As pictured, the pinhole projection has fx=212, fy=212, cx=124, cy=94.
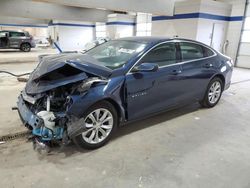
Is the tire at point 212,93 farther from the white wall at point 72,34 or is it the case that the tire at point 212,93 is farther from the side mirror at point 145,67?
the white wall at point 72,34

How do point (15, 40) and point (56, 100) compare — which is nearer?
point (56, 100)

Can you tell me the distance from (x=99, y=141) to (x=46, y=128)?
639 mm

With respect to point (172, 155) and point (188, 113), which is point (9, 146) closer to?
point (172, 155)

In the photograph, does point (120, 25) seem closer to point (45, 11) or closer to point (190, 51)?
point (45, 11)

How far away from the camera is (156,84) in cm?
283

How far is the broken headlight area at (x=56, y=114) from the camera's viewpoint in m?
2.19

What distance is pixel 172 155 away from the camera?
7.97 ft

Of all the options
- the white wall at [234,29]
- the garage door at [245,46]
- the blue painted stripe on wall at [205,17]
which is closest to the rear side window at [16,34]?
the blue painted stripe on wall at [205,17]

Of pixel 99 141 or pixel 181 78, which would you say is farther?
pixel 181 78

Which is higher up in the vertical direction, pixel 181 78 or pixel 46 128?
pixel 181 78

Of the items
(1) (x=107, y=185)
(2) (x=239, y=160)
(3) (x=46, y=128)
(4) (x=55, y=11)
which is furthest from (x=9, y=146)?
(4) (x=55, y=11)

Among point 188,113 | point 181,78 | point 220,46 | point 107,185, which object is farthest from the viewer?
point 220,46

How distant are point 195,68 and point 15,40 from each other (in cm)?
1433

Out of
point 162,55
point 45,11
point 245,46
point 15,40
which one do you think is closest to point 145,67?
point 162,55
